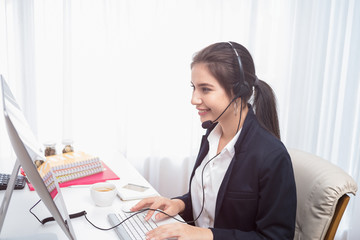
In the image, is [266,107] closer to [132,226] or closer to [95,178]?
[132,226]

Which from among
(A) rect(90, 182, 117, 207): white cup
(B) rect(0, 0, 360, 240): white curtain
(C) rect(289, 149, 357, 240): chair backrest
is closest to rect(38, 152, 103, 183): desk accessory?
(A) rect(90, 182, 117, 207): white cup

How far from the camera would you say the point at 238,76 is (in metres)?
1.12

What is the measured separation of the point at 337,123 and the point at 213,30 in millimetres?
1056

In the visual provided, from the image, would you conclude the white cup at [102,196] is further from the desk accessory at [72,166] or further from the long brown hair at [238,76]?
the long brown hair at [238,76]

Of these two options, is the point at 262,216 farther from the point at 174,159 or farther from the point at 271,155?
the point at 174,159

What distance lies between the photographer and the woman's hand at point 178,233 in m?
0.91

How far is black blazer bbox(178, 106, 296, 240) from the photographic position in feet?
3.16

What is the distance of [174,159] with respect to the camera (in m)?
2.27

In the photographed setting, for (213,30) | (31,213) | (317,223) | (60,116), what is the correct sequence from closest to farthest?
(317,223) < (31,213) < (60,116) < (213,30)

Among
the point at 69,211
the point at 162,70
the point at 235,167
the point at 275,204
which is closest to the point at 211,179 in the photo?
the point at 235,167

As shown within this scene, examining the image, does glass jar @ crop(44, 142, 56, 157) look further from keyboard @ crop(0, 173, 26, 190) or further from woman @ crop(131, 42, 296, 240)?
woman @ crop(131, 42, 296, 240)

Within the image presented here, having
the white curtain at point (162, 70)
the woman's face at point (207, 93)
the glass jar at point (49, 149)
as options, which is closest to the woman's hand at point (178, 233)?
the woman's face at point (207, 93)

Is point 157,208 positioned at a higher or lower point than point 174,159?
higher

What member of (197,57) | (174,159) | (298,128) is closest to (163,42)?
(174,159)
